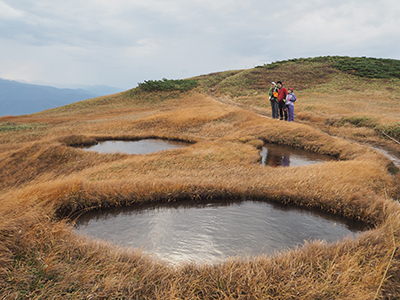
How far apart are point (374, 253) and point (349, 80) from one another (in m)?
67.0

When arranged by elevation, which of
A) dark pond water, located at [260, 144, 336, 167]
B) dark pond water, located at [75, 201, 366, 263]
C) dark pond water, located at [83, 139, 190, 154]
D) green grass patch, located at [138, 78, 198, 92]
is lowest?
dark pond water, located at [75, 201, 366, 263]

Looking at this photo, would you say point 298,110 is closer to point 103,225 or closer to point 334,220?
point 334,220

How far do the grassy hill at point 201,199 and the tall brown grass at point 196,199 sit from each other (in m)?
0.03

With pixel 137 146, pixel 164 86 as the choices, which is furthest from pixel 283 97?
pixel 164 86

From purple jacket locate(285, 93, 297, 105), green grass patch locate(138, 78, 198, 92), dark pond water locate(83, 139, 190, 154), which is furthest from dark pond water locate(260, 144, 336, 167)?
green grass patch locate(138, 78, 198, 92)

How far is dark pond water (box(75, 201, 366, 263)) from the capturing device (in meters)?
7.69

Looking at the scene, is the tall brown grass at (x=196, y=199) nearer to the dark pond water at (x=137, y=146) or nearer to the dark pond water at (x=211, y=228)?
the dark pond water at (x=211, y=228)

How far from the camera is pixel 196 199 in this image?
10.9 m

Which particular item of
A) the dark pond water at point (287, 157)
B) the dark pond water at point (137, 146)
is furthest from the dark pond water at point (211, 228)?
the dark pond water at point (137, 146)

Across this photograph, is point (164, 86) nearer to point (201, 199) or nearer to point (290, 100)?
point (290, 100)

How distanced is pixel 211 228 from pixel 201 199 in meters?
2.21

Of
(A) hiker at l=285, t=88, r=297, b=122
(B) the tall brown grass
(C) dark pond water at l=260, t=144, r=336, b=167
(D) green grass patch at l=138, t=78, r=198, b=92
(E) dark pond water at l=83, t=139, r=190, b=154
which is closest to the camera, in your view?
(B) the tall brown grass

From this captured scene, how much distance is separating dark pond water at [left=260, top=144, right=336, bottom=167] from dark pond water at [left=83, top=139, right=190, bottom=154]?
7.49 meters

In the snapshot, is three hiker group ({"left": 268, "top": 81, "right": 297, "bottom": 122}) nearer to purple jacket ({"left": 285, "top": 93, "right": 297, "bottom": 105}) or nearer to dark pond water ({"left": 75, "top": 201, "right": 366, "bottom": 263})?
purple jacket ({"left": 285, "top": 93, "right": 297, "bottom": 105})
